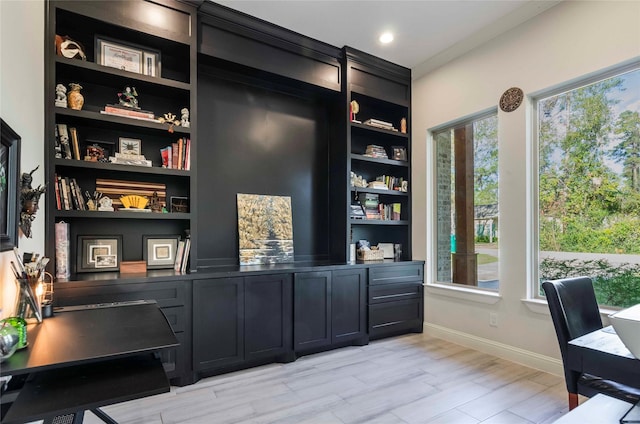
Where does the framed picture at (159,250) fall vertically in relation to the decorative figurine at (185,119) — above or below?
below

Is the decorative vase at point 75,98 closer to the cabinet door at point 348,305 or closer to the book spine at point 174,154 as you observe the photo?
the book spine at point 174,154

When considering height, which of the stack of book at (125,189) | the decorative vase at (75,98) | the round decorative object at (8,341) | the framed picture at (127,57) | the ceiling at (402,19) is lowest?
the round decorative object at (8,341)

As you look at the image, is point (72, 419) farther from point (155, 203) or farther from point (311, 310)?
point (311, 310)

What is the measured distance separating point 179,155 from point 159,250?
0.83 metres

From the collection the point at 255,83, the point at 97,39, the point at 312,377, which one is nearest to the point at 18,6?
the point at 97,39

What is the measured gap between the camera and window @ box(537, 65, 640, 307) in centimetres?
247

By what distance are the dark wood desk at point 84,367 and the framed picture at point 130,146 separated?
1656mm

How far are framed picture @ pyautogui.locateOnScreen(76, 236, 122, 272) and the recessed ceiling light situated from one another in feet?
10.1

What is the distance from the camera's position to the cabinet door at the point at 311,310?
3.11 m

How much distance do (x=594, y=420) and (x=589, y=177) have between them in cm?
221

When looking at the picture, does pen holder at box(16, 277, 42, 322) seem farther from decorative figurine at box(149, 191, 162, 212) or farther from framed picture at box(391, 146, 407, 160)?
framed picture at box(391, 146, 407, 160)

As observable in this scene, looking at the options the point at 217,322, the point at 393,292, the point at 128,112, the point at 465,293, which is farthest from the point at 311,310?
the point at 128,112

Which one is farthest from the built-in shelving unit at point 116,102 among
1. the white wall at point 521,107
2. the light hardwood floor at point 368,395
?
the white wall at point 521,107

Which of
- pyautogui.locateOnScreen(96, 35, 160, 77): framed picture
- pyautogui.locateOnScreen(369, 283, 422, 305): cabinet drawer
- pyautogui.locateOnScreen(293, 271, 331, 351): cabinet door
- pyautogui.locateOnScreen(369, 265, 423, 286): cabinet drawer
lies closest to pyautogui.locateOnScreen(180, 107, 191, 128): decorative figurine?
pyautogui.locateOnScreen(96, 35, 160, 77): framed picture
